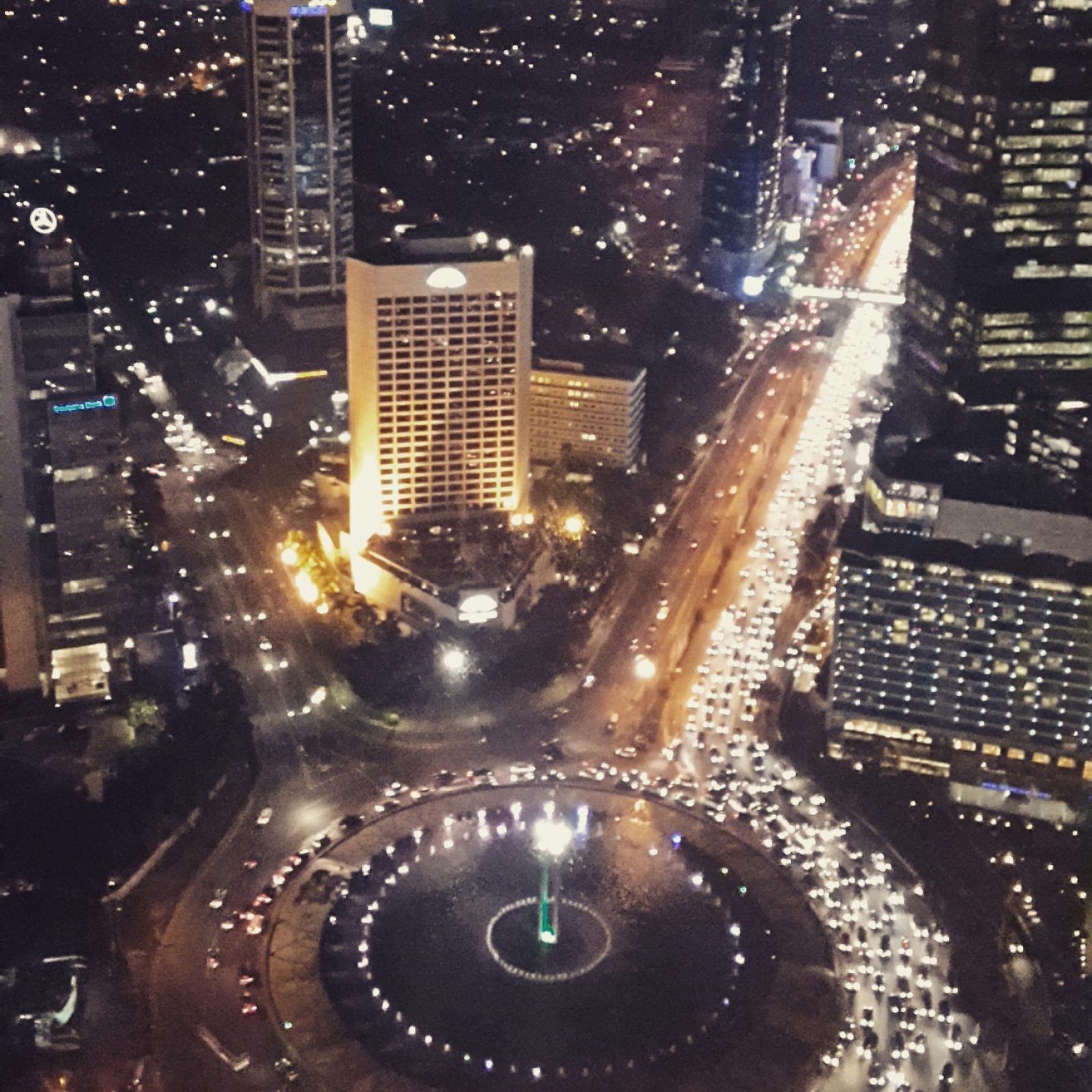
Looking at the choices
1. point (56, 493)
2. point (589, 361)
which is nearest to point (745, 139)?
point (589, 361)

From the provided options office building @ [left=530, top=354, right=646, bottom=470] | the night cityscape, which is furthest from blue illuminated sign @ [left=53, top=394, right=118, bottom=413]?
office building @ [left=530, top=354, right=646, bottom=470]

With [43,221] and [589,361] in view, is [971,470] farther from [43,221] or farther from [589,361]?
[43,221]

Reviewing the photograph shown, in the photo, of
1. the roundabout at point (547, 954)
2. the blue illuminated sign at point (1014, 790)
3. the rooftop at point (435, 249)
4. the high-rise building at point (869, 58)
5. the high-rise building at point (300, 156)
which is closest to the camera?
the roundabout at point (547, 954)

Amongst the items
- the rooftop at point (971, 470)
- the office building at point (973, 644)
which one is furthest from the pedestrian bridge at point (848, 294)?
the office building at point (973, 644)

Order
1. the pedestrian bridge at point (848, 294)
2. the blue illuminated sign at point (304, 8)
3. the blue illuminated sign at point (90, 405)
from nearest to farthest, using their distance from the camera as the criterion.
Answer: the blue illuminated sign at point (90, 405), the blue illuminated sign at point (304, 8), the pedestrian bridge at point (848, 294)

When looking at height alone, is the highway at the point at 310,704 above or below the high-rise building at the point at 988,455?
below

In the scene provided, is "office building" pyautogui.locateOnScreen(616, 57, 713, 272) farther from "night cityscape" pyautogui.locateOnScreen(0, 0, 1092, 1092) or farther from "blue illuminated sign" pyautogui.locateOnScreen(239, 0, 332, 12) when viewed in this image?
"blue illuminated sign" pyautogui.locateOnScreen(239, 0, 332, 12)

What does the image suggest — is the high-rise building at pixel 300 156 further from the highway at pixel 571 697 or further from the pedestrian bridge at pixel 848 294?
the pedestrian bridge at pixel 848 294
